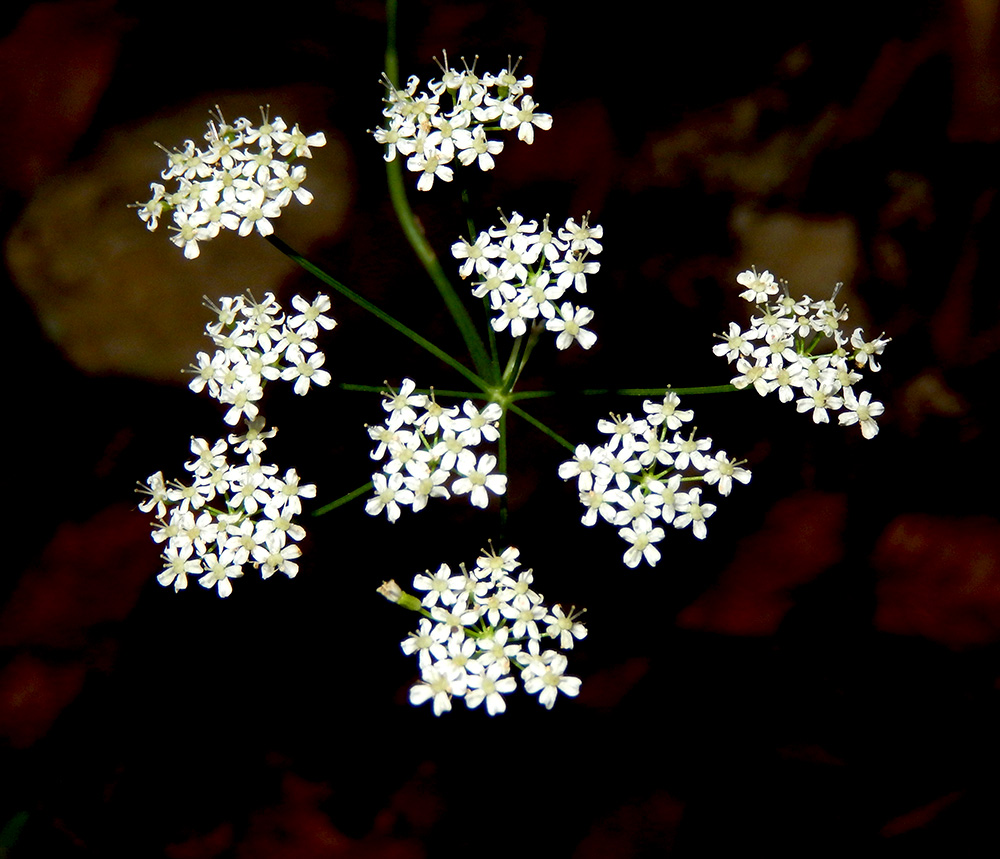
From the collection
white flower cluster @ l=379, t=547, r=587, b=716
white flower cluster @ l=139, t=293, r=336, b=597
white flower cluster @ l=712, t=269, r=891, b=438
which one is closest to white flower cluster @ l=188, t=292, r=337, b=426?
white flower cluster @ l=139, t=293, r=336, b=597

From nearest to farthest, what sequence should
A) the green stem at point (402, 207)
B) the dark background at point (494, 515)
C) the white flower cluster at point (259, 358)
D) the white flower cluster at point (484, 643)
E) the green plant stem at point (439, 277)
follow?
the white flower cluster at point (484, 643) < the white flower cluster at point (259, 358) < the green plant stem at point (439, 277) < the green stem at point (402, 207) < the dark background at point (494, 515)

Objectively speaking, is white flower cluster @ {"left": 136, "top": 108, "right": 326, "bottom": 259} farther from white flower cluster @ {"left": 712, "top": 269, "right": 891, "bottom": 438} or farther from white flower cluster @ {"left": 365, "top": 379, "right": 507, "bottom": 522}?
white flower cluster @ {"left": 712, "top": 269, "right": 891, "bottom": 438}

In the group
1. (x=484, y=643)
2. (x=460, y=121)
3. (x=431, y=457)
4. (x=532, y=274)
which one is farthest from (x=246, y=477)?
(x=460, y=121)

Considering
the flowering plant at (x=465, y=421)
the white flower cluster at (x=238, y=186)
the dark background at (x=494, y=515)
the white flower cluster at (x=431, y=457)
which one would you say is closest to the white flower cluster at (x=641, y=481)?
the flowering plant at (x=465, y=421)

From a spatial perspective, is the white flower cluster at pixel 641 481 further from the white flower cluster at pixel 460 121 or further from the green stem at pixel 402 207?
the white flower cluster at pixel 460 121

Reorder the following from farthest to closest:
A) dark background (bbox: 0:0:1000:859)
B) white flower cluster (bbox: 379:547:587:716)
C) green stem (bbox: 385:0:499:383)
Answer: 1. dark background (bbox: 0:0:1000:859)
2. green stem (bbox: 385:0:499:383)
3. white flower cluster (bbox: 379:547:587:716)

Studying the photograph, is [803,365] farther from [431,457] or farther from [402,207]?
[402,207]
